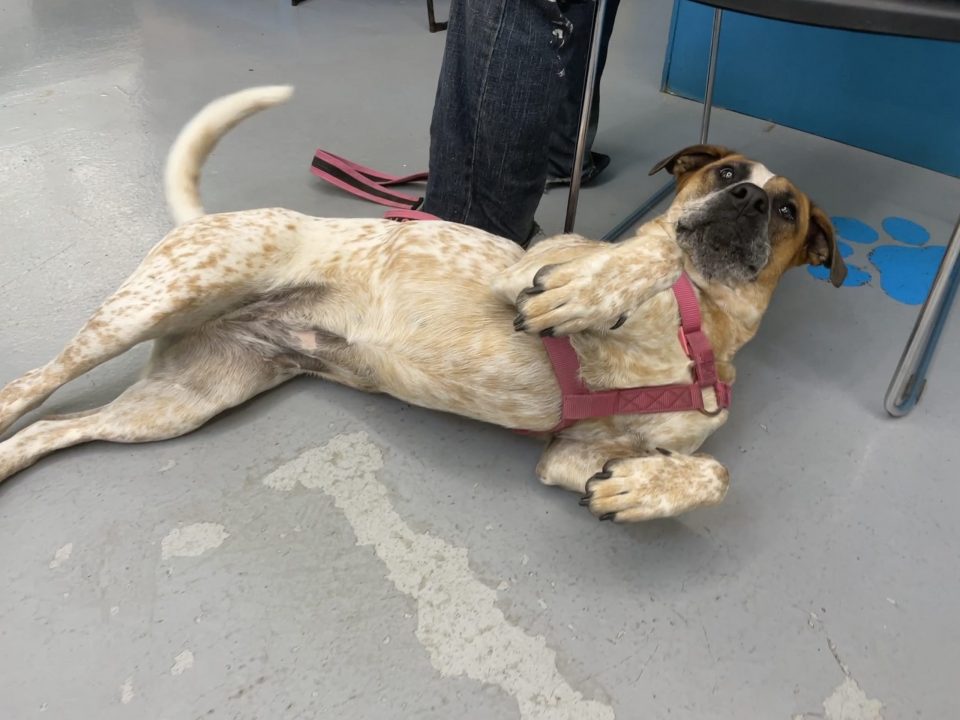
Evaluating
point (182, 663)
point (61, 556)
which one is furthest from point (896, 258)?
point (61, 556)

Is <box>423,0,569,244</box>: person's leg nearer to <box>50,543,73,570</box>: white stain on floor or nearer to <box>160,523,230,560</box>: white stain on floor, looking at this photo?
<box>160,523,230,560</box>: white stain on floor

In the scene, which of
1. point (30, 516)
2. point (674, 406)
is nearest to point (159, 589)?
point (30, 516)

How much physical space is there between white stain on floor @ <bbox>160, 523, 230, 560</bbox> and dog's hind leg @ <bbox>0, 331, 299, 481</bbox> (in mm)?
292

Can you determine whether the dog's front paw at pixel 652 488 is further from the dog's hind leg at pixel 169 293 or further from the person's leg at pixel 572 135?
the person's leg at pixel 572 135

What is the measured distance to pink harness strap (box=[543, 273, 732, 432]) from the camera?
1.31 meters

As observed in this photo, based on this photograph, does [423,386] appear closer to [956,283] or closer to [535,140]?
[535,140]

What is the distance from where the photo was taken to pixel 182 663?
1.12 m

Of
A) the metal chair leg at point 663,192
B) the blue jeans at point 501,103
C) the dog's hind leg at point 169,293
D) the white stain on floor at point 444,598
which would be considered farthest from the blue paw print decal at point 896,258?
the dog's hind leg at point 169,293

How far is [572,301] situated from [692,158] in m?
0.82

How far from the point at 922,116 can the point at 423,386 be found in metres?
2.74

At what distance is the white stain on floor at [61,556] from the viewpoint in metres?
1.25

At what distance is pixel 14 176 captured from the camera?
7.88 feet

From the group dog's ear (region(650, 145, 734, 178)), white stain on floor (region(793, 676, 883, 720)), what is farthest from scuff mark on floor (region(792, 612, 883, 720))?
dog's ear (region(650, 145, 734, 178))

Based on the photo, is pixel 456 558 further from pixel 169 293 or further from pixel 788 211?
pixel 788 211
